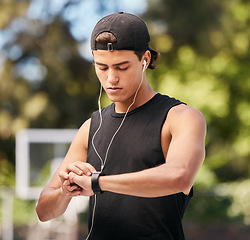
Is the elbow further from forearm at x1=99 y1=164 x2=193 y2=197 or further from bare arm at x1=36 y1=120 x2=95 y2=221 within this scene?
bare arm at x1=36 y1=120 x2=95 y2=221

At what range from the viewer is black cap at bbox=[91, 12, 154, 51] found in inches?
80.5

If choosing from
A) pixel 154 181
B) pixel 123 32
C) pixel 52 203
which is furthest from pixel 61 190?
pixel 123 32

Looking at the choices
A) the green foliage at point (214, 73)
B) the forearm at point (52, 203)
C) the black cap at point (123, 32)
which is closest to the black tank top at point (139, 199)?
the forearm at point (52, 203)

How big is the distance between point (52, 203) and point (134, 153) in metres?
0.44

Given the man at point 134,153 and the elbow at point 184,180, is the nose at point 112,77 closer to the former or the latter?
the man at point 134,153

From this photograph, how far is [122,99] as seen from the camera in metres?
2.12

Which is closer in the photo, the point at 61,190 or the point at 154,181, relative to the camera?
the point at 154,181

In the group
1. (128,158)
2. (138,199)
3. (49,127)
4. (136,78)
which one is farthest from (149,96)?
(49,127)

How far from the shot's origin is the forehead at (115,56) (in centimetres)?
204

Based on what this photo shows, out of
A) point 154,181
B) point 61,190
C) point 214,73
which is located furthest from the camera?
point 214,73

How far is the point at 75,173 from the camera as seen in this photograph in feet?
6.63

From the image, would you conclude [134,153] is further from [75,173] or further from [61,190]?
[61,190]

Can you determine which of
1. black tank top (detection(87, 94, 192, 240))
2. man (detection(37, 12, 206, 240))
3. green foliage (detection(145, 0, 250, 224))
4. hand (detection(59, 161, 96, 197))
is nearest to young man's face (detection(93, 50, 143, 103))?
man (detection(37, 12, 206, 240))

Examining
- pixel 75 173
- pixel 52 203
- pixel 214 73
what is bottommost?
pixel 214 73
